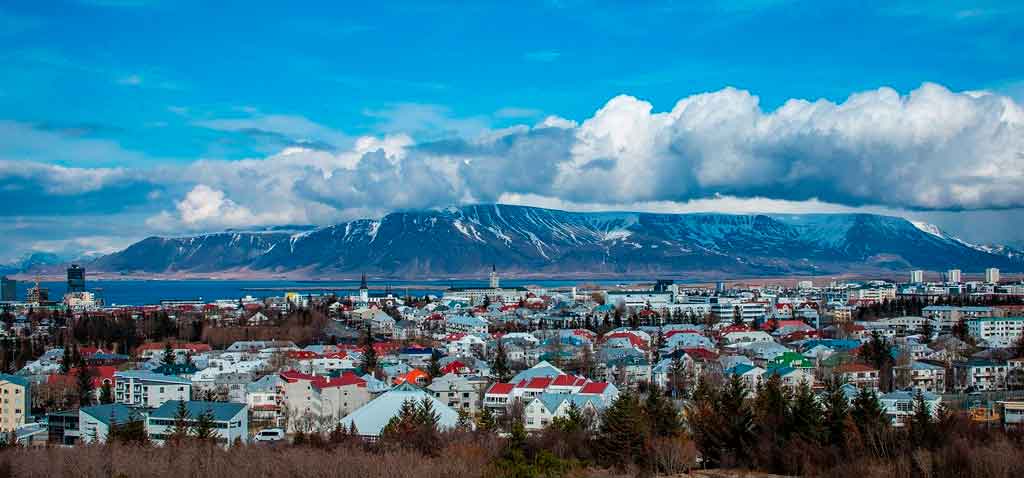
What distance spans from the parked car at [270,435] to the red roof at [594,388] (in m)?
7.40

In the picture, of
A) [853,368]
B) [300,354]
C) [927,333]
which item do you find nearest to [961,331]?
[927,333]

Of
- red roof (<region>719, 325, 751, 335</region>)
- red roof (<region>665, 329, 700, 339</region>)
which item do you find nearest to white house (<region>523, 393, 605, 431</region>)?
red roof (<region>665, 329, 700, 339</region>)

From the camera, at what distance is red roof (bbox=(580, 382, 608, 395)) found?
26.7 meters

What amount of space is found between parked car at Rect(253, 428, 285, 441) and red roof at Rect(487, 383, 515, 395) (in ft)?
20.5

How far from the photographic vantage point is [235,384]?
104ft

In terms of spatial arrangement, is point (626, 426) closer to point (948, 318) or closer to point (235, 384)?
point (235, 384)

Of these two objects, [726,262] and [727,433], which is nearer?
[727,433]

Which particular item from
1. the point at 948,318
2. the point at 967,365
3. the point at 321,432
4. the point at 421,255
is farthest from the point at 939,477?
the point at 421,255

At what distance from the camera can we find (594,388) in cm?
2705

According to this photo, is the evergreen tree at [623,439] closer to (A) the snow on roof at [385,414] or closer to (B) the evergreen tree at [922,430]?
(A) the snow on roof at [385,414]

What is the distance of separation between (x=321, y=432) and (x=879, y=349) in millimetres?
21079

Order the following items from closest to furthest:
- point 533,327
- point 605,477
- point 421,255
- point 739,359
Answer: point 605,477
point 739,359
point 533,327
point 421,255

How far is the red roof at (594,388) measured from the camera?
26.7m

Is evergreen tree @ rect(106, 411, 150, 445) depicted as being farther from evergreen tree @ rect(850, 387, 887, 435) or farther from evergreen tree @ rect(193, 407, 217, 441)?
evergreen tree @ rect(850, 387, 887, 435)
